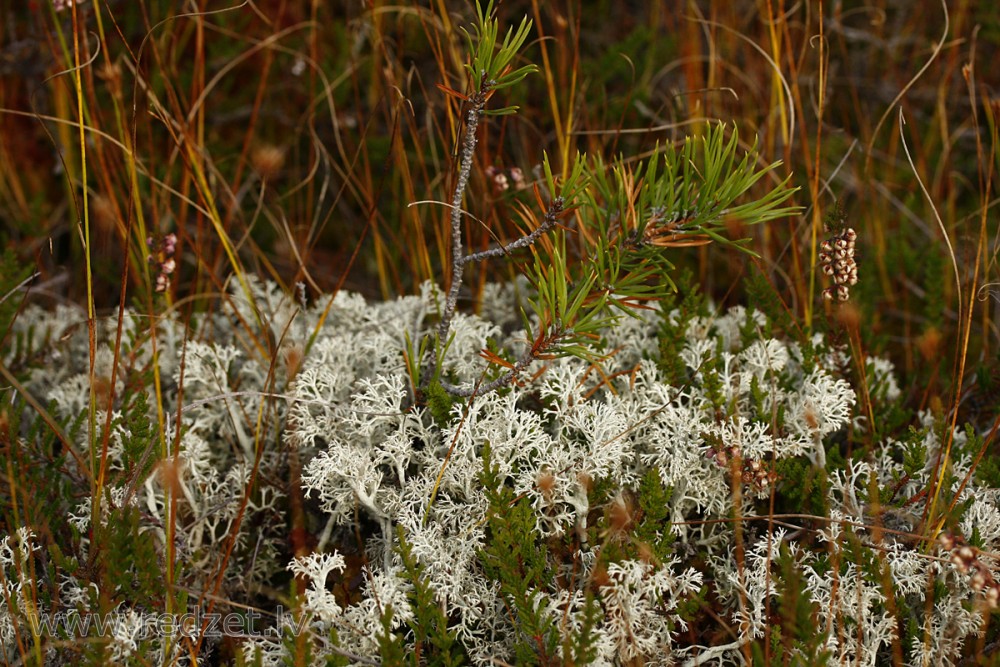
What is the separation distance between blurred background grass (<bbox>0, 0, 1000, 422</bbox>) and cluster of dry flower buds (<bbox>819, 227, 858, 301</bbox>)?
1.86 ft

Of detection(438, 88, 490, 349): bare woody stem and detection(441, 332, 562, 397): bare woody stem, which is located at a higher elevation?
detection(438, 88, 490, 349): bare woody stem

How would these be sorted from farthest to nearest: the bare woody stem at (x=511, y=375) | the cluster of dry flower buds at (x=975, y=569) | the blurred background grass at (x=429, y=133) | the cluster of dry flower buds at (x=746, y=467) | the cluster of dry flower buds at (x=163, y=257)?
the blurred background grass at (x=429, y=133), the cluster of dry flower buds at (x=163, y=257), the cluster of dry flower buds at (x=746, y=467), the bare woody stem at (x=511, y=375), the cluster of dry flower buds at (x=975, y=569)

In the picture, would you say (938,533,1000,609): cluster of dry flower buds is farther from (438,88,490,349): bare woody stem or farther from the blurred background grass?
(438,88,490,349): bare woody stem

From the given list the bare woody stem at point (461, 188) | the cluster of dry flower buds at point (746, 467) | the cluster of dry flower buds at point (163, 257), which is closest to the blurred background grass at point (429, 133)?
the cluster of dry flower buds at point (163, 257)

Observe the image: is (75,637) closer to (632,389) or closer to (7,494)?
(7,494)

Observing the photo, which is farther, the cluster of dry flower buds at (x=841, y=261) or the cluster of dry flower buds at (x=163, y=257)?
the cluster of dry flower buds at (x=163, y=257)

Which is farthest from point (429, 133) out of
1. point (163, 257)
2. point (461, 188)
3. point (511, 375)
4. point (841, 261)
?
point (841, 261)

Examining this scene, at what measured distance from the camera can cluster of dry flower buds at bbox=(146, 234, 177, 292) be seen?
194 centimetres

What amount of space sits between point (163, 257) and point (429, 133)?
88 centimetres

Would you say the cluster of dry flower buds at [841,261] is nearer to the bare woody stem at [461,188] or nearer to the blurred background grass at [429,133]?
the blurred background grass at [429,133]

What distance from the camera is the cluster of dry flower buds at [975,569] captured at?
53.9 inches

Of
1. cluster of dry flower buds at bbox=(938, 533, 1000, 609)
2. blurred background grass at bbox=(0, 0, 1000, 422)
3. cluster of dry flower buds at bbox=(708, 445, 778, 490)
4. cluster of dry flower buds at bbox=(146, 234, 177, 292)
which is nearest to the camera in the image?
cluster of dry flower buds at bbox=(938, 533, 1000, 609)

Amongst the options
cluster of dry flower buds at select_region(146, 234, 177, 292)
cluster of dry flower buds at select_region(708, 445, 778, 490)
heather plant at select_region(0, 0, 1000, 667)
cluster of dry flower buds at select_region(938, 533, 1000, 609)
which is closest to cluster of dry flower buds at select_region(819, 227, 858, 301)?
heather plant at select_region(0, 0, 1000, 667)

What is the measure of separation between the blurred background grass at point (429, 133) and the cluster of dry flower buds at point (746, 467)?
0.73 m
